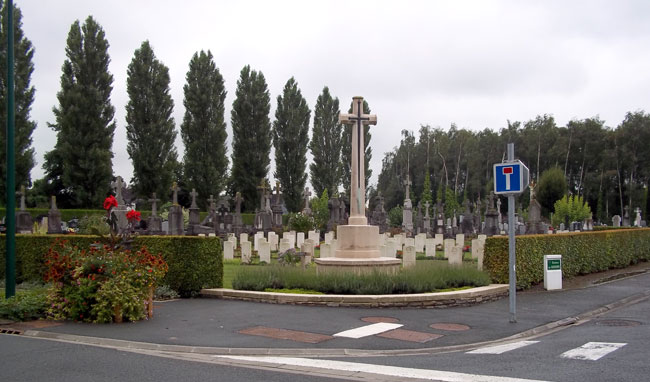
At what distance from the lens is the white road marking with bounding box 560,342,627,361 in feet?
25.5

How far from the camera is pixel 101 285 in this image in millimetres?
10070

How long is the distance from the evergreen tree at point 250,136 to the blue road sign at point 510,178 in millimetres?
41870

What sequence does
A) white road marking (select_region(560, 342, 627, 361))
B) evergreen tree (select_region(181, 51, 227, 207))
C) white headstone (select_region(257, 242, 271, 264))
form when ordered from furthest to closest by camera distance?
evergreen tree (select_region(181, 51, 227, 207)) → white headstone (select_region(257, 242, 271, 264)) → white road marking (select_region(560, 342, 627, 361))

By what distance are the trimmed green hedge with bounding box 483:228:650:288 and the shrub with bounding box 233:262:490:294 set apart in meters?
0.69

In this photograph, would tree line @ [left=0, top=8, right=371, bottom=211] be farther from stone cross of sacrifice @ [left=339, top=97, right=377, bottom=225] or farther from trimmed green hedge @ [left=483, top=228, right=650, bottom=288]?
stone cross of sacrifice @ [left=339, top=97, right=377, bottom=225]

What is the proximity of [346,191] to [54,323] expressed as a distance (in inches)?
1996

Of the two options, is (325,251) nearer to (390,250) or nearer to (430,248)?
(390,250)

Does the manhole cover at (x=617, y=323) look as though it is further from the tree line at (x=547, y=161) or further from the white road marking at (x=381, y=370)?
the tree line at (x=547, y=161)

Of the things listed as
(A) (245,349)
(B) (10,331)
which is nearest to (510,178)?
(A) (245,349)

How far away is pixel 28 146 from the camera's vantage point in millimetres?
41031

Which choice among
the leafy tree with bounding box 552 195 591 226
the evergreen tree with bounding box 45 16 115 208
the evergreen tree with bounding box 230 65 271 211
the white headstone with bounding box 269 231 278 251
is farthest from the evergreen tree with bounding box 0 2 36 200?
the leafy tree with bounding box 552 195 591 226

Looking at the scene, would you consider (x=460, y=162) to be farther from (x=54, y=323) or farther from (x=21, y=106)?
(x=54, y=323)

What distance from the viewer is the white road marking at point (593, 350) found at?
25.5 ft

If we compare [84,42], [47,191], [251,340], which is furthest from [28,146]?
[251,340]
